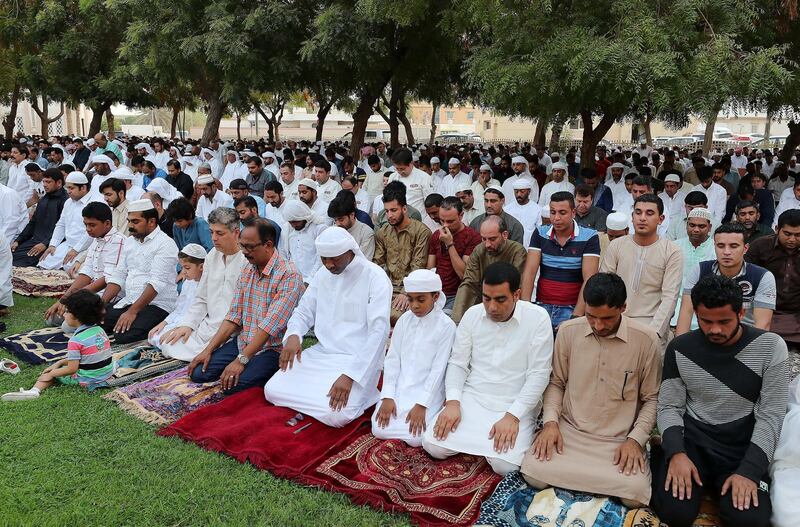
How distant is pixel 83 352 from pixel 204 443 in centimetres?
137

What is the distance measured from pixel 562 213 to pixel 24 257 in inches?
278

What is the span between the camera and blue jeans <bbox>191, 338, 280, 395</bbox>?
454 centimetres

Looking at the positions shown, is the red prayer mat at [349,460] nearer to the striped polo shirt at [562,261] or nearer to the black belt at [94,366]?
the black belt at [94,366]

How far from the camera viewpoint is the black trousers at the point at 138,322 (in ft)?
18.2

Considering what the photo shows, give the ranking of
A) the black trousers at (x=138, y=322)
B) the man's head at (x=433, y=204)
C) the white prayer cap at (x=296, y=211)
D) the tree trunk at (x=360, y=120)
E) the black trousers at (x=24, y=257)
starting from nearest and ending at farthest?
1. the black trousers at (x=138, y=322)
2. the white prayer cap at (x=296, y=211)
3. the man's head at (x=433, y=204)
4. the black trousers at (x=24, y=257)
5. the tree trunk at (x=360, y=120)

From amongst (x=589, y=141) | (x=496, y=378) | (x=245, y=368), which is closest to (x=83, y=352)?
(x=245, y=368)

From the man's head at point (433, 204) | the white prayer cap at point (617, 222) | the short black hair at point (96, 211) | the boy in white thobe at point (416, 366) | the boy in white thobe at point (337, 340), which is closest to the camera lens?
the boy in white thobe at point (416, 366)

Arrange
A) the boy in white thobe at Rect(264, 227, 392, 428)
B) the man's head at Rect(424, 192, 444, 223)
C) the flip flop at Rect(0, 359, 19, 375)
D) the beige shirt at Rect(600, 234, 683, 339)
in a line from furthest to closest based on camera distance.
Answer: the man's head at Rect(424, 192, 444, 223) < the flip flop at Rect(0, 359, 19, 375) < the beige shirt at Rect(600, 234, 683, 339) < the boy in white thobe at Rect(264, 227, 392, 428)

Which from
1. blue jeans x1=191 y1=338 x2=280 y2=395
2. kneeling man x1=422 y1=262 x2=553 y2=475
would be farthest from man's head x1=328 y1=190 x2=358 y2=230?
kneeling man x1=422 y1=262 x2=553 y2=475

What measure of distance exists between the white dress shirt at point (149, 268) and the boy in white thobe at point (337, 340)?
1841mm

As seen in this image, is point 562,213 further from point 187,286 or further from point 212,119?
point 212,119

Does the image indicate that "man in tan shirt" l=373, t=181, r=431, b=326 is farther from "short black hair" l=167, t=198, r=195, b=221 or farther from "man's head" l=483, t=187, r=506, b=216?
"short black hair" l=167, t=198, r=195, b=221

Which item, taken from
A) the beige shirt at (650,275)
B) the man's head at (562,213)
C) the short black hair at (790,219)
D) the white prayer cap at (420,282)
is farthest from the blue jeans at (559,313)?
the short black hair at (790,219)

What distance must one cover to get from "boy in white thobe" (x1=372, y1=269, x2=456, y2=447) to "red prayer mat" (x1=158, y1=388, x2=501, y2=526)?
0.42 feet
